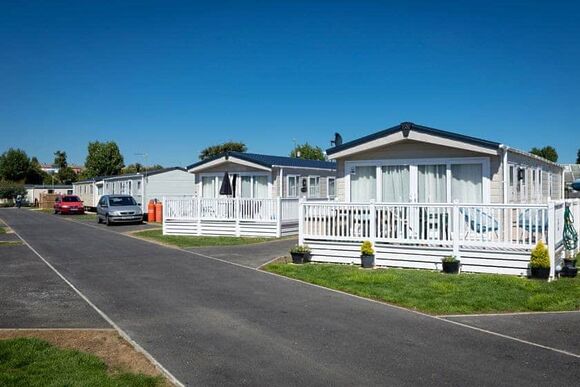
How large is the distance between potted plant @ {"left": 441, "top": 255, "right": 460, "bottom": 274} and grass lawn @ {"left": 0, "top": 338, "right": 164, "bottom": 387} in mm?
7509

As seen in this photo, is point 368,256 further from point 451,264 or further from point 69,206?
point 69,206

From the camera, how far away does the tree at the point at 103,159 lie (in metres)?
78.6

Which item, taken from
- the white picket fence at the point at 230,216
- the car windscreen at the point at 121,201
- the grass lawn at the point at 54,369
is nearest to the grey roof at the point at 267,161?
the white picket fence at the point at 230,216

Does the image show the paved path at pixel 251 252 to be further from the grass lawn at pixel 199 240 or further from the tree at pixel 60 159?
the tree at pixel 60 159

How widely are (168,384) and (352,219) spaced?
8334 millimetres

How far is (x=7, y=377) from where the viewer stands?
Result: 5.23m

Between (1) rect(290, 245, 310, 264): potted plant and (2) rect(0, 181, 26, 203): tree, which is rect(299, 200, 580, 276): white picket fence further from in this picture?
(2) rect(0, 181, 26, 203): tree

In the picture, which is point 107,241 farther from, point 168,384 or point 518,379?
point 518,379

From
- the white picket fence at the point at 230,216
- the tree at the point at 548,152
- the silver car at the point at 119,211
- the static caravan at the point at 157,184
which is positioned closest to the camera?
the white picket fence at the point at 230,216

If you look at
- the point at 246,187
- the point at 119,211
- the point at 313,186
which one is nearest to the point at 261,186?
the point at 246,187

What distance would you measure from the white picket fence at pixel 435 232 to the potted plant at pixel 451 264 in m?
0.29

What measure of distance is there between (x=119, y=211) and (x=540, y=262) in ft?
76.5

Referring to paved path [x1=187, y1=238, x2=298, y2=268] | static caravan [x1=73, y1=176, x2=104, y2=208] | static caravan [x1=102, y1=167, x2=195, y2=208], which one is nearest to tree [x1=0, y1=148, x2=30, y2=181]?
static caravan [x1=73, y1=176, x2=104, y2=208]

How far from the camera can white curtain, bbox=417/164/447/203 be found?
14633 mm
